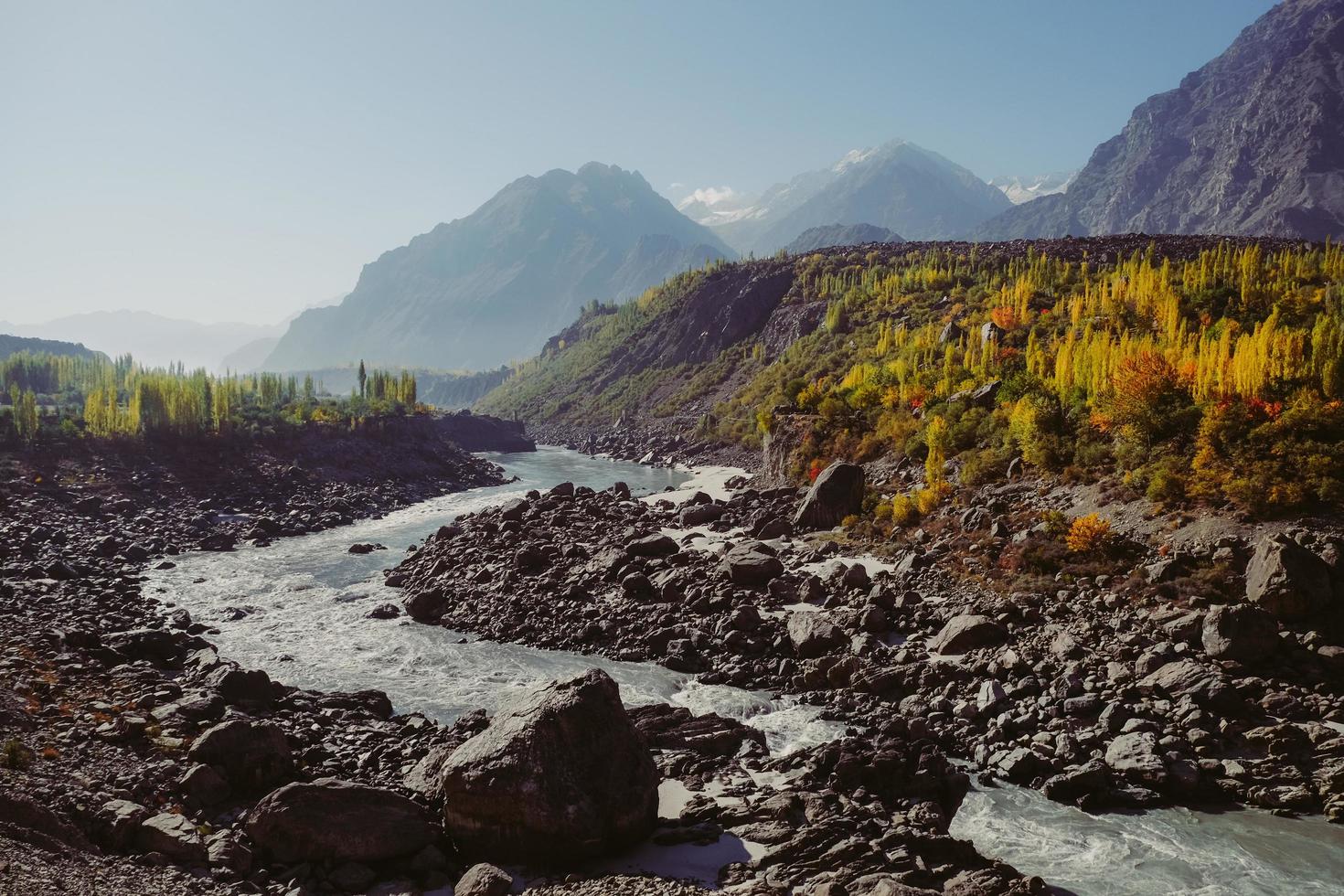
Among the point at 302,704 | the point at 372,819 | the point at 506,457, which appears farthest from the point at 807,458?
the point at 506,457

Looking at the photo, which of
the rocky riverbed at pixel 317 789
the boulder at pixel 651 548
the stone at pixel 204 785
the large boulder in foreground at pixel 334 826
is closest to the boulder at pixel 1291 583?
the rocky riverbed at pixel 317 789

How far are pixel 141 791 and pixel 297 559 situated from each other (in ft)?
105

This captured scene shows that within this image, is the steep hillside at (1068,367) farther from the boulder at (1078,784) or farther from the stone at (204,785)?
the stone at (204,785)

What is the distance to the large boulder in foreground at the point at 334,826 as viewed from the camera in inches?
538

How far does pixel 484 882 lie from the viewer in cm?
1280

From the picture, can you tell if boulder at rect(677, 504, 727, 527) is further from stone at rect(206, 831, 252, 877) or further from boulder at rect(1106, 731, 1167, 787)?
stone at rect(206, 831, 252, 877)

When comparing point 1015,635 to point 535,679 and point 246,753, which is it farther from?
point 246,753

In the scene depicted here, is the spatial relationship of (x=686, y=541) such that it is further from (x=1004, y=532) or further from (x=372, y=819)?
(x=372, y=819)

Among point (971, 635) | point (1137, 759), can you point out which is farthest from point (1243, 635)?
point (971, 635)

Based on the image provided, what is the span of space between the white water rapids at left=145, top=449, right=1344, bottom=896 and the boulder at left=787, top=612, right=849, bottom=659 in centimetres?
239

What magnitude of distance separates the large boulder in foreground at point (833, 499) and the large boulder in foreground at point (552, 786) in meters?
26.4

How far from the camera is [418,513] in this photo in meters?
62.7

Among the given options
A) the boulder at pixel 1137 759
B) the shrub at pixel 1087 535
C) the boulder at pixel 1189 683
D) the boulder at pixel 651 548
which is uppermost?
the shrub at pixel 1087 535

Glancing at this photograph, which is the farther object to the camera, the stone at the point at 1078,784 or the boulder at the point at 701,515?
the boulder at the point at 701,515
